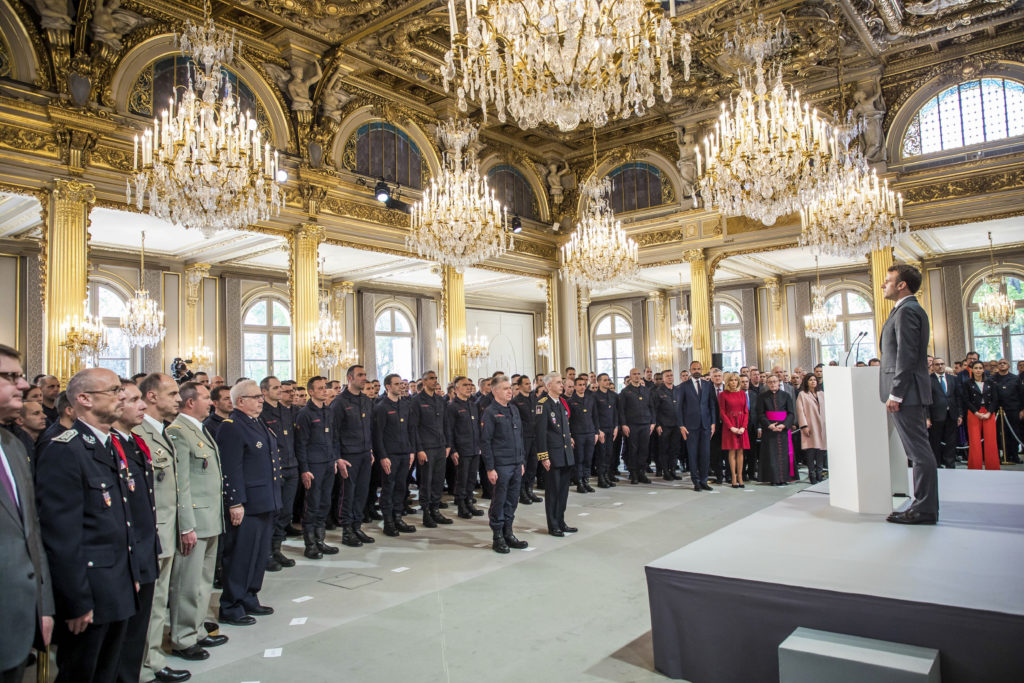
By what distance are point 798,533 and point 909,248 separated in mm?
12209

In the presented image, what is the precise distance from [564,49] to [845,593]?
11.6 ft

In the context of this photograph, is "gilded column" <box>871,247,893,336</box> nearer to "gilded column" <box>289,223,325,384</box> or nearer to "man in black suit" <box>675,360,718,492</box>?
"man in black suit" <box>675,360,718,492</box>

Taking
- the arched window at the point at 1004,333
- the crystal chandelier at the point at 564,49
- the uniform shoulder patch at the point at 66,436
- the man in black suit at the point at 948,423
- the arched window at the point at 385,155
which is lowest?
the man in black suit at the point at 948,423

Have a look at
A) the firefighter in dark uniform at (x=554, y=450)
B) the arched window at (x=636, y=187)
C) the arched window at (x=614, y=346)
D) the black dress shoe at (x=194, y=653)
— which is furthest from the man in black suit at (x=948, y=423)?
the arched window at (x=614, y=346)

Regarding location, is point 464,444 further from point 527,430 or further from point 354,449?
point 354,449

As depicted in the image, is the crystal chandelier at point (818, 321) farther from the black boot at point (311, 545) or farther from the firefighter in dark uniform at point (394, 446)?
the black boot at point (311, 545)

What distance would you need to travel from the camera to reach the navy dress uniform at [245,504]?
399 cm

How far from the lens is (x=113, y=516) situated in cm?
255

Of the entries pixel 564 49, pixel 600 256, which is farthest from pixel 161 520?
pixel 600 256

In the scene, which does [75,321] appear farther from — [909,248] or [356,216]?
[909,248]

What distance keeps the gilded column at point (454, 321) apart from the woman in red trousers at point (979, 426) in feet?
25.9

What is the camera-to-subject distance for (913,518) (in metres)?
3.77

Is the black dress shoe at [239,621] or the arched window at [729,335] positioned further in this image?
the arched window at [729,335]

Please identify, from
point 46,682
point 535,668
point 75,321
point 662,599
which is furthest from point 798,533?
point 75,321
